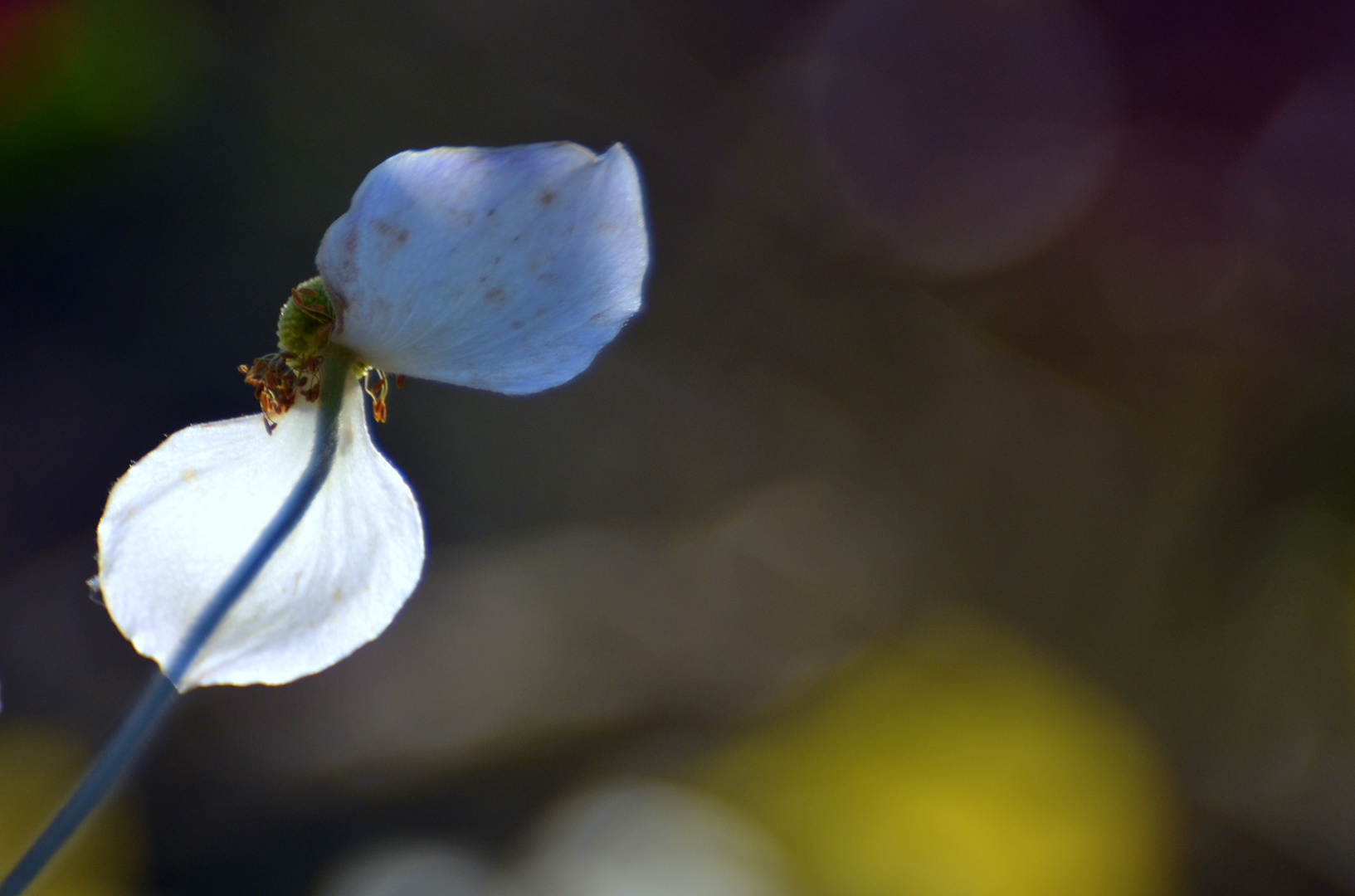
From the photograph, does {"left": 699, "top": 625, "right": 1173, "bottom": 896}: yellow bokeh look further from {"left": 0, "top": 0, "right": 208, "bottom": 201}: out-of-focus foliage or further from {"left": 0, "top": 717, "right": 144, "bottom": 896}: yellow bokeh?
{"left": 0, "top": 0, "right": 208, "bottom": 201}: out-of-focus foliage

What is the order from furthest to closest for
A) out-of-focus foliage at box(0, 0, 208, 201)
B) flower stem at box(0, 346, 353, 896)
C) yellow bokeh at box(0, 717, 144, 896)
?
out-of-focus foliage at box(0, 0, 208, 201), yellow bokeh at box(0, 717, 144, 896), flower stem at box(0, 346, 353, 896)

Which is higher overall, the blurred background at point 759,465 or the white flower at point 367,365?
the white flower at point 367,365

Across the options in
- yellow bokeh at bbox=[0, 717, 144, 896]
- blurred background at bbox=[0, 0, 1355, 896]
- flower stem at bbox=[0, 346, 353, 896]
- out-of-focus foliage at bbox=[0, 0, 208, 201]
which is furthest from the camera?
out-of-focus foliage at bbox=[0, 0, 208, 201]

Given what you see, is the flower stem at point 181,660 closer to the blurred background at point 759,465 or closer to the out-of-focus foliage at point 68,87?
the blurred background at point 759,465

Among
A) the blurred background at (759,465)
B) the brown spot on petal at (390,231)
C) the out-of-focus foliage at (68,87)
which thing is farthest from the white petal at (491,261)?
the out-of-focus foliage at (68,87)

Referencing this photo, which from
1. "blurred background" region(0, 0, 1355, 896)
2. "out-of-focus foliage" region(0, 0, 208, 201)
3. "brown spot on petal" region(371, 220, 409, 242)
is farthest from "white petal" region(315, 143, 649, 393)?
"out-of-focus foliage" region(0, 0, 208, 201)

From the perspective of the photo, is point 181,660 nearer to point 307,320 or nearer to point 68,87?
point 307,320

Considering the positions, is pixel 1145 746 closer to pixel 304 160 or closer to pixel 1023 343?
pixel 1023 343

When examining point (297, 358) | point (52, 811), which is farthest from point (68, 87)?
point (297, 358)
